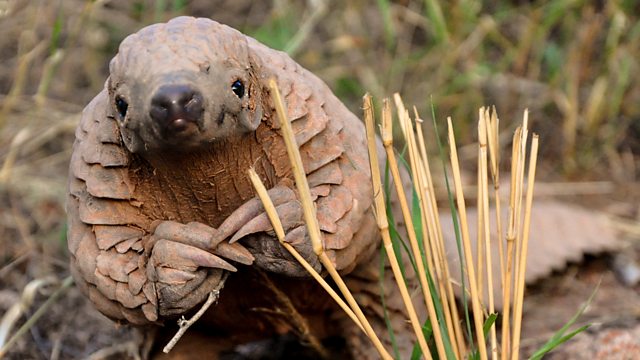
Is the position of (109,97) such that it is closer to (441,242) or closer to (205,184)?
(205,184)

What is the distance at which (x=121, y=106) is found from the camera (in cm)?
165

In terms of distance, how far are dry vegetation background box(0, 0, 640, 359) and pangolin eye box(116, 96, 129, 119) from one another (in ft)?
4.29

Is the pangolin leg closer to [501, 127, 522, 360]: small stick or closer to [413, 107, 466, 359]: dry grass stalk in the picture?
[413, 107, 466, 359]: dry grass stalk

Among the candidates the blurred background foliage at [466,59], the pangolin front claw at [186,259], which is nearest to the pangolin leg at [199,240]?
the pangolin front claw at [186,259]

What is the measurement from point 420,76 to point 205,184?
2063 millimetres

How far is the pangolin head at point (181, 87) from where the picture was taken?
60.7 inches

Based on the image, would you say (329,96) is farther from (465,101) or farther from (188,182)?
(465,101)

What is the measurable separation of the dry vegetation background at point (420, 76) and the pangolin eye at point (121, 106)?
51.5 inches

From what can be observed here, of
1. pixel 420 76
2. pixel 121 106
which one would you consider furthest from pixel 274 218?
pixel 420 76

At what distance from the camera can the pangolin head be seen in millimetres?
1542

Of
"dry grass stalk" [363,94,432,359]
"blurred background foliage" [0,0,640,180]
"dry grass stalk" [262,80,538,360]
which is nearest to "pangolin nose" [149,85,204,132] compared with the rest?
"dry grass stalk" [262,80,538,360]

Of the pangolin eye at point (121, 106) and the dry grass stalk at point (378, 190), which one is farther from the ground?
the pangolin eye at point (121, 106)

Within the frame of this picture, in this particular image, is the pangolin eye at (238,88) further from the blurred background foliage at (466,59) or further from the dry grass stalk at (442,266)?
the blurred background foliage at (466,59)

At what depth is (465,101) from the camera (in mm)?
3617
